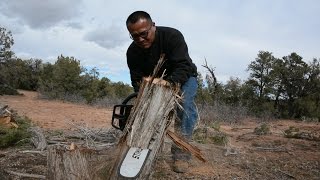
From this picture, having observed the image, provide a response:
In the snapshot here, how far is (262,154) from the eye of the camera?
529 centimetres

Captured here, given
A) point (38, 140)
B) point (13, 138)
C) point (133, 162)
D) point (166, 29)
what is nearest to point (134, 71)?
point (166, 29)

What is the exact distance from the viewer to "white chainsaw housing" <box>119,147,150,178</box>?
224cm

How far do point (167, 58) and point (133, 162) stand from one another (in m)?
1.49

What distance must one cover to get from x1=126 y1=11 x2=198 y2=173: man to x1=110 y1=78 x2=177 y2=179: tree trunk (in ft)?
1.46

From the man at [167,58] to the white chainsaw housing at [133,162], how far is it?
2.49 ft

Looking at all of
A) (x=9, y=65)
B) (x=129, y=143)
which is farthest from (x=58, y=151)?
(x=9, y=65)

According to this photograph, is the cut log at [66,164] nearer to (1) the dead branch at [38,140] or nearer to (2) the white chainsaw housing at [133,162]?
(2) the white chainsaw housing at [133,162]

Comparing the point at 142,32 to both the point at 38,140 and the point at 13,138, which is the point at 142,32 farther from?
the point at 13,138

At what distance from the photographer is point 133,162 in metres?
2.35

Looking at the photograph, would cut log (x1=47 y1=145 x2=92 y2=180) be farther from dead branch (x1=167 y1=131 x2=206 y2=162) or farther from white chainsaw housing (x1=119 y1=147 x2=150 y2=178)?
dead branch (x1=167 y1=131 x2=206 y2=162)

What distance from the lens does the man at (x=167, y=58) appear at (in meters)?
3.26

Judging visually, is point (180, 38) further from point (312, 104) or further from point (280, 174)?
point (312, 104)

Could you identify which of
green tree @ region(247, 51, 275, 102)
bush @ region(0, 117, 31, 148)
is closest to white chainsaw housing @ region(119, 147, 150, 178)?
bush @ region(0, 117, 31, 148)

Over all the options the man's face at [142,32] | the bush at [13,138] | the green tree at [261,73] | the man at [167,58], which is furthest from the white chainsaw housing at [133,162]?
the green tree at [261,73]
